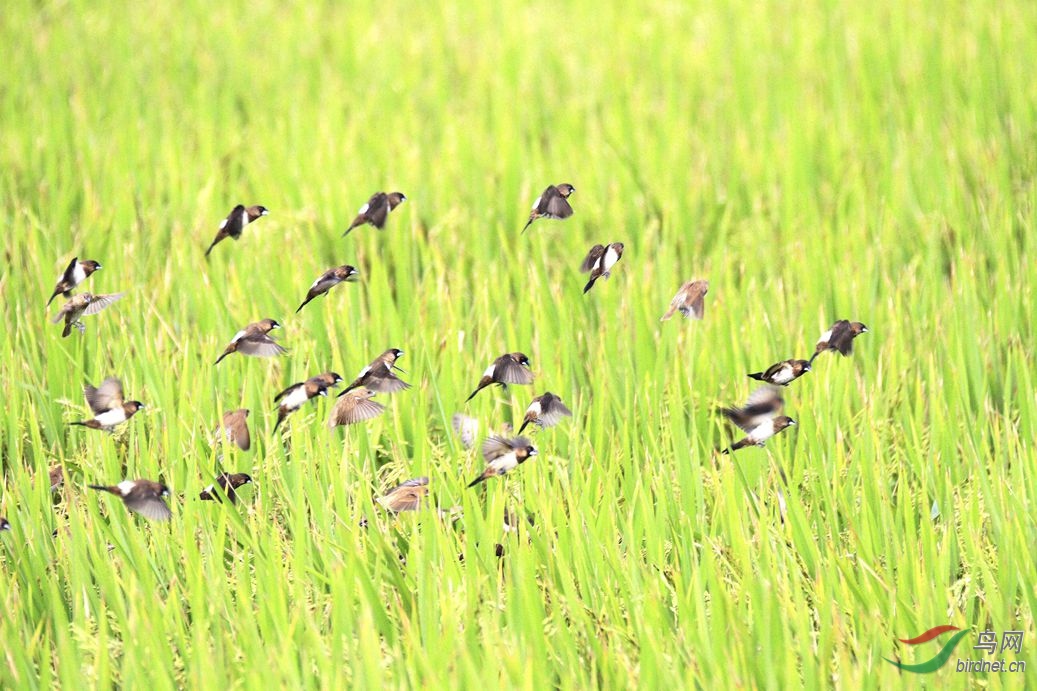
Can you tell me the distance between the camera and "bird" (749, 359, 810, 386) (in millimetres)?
2256

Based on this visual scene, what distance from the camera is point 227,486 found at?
7.43 feet

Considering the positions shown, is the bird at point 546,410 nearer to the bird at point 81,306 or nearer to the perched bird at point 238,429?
the perched bird at point 238,429

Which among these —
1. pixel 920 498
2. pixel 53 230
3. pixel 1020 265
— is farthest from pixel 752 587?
pixel 53 230

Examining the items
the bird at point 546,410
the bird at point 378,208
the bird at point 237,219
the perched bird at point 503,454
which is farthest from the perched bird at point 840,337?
the bird at point 237,219

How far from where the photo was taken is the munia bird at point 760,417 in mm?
2252

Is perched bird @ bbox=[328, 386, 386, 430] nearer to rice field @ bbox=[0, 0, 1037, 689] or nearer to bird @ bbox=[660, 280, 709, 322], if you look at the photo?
rice field @ bbox=[0, 0, 1037, 689]

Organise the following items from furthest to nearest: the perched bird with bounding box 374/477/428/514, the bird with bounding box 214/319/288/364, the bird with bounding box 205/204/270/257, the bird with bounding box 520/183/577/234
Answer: the bird with bounding box 205/204/270/257 → the bird with bounding box 520/183/577/234 → the bird with bounding box 214/319/288/364 → the perched bird with bounding box 374/477/428/514

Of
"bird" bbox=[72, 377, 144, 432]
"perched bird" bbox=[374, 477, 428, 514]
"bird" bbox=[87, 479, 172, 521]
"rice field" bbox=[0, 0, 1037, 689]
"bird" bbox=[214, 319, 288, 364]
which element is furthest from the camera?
"bird" bbox=[214, 319, 288, 364]

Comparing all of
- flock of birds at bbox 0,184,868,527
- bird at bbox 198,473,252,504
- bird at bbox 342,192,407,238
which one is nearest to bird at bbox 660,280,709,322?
flock of birds at bbox 0,184,868,527

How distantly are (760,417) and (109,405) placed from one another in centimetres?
131

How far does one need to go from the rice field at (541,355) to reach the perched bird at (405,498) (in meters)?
0.06

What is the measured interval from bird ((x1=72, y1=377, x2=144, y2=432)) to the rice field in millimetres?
85

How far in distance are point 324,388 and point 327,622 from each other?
1.55ft

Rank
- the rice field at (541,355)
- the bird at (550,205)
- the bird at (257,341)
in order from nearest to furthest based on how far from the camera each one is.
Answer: the rice field at (541,355) → the bird at (257,341) → the bird at (550,205)
